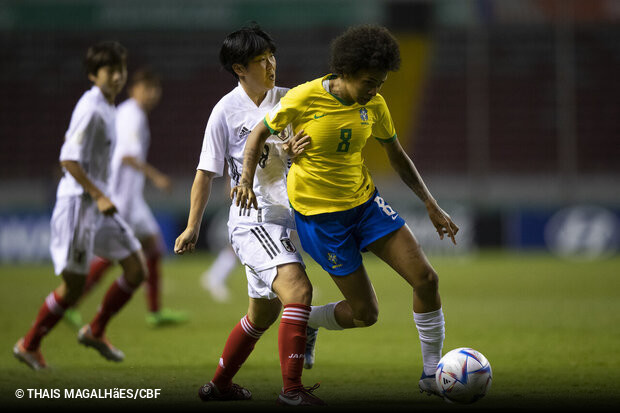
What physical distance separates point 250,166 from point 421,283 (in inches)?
44.7

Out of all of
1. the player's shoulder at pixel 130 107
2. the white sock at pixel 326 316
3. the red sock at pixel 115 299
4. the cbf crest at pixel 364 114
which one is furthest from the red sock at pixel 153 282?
the cbf crest at pixel 364 114

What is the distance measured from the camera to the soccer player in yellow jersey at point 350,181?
4789mm

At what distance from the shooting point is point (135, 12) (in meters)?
26.7

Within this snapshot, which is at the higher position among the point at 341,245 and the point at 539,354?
the point at 341,245

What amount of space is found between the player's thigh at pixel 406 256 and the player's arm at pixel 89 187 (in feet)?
7.31

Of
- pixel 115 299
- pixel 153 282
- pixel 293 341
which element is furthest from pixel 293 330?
pixel 153 282

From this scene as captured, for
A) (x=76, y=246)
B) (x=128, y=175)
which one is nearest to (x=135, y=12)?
(x=128, y=175)

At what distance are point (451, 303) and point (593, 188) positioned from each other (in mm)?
13542

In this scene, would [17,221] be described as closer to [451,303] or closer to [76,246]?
[451,303]

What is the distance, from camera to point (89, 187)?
21.0 ft

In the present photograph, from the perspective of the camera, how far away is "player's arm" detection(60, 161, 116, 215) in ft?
20.9

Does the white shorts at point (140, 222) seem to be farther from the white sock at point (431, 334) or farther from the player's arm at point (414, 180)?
the white sock at point (431, 334)

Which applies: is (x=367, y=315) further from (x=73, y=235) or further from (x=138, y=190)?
(x=138, y=190)

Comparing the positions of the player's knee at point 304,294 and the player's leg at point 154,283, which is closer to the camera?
the player's knee at point 304,294
